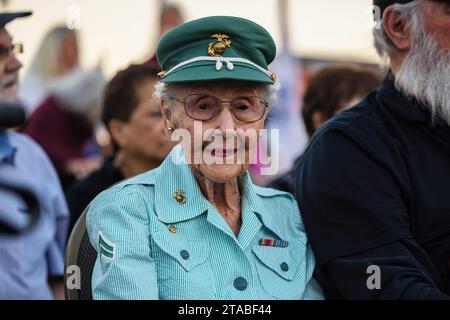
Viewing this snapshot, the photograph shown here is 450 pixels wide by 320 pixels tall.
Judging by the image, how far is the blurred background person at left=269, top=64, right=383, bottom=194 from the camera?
5.71m

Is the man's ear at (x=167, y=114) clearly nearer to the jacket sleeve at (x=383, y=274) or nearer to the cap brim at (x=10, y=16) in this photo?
the jacket sleeve at (x=383, y=274)

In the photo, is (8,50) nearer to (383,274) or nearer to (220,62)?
(220,62)

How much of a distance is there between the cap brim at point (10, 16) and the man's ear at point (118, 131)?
4.95 feet

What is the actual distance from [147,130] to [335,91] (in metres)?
1.15

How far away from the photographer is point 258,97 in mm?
3252

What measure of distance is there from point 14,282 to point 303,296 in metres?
1.88

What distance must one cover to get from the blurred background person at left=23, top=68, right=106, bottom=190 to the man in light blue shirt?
75.9 inches

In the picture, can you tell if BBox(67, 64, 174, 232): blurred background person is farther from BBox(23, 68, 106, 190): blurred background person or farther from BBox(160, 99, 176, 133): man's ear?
BBox(160, 99, 176, 133): man's ear

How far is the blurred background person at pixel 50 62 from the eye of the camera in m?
8.31

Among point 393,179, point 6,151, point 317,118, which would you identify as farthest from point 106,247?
point 317,118

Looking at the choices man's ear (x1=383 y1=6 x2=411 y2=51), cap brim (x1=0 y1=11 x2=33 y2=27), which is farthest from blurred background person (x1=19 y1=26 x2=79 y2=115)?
man's ear (x1=383 y1=6 x2=411 y2=51)

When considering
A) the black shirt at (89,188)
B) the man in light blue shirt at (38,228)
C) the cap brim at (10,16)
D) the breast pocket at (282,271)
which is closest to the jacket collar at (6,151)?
the man in light blue shirt at (38,228)
